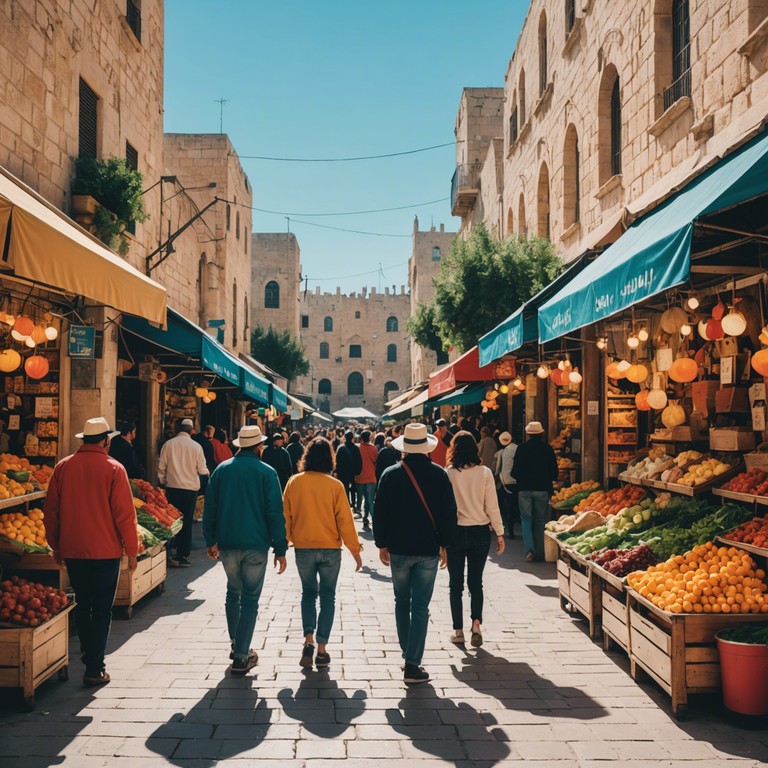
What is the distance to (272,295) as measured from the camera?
48844 mm

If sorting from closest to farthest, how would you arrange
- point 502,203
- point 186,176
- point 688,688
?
point 688,688
point 502,203
point 186,176

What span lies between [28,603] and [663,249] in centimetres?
514

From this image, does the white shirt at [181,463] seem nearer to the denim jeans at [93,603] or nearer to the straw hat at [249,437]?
the straw hat at [249,437]

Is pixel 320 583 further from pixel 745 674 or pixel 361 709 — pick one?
pixel 745 674

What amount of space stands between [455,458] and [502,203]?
16002 mm

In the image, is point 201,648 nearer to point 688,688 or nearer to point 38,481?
point 38,481

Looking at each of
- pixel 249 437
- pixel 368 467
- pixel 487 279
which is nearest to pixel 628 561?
pixel 249 437

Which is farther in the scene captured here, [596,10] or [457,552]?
[596,10]

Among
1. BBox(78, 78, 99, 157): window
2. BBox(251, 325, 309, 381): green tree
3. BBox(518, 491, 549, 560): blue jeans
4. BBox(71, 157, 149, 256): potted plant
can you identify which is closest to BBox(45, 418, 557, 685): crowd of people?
BBox(518, 491, 549, 560): blue jeans

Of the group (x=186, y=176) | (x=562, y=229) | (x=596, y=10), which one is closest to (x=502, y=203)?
(x=562, y=229)

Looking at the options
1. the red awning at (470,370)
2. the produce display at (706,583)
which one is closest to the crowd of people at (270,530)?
the produce display at (706,583)

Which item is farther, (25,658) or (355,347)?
(355,347)

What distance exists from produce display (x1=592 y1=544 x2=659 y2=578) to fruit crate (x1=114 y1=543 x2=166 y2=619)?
4.30 meters

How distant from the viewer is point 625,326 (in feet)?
33.6
